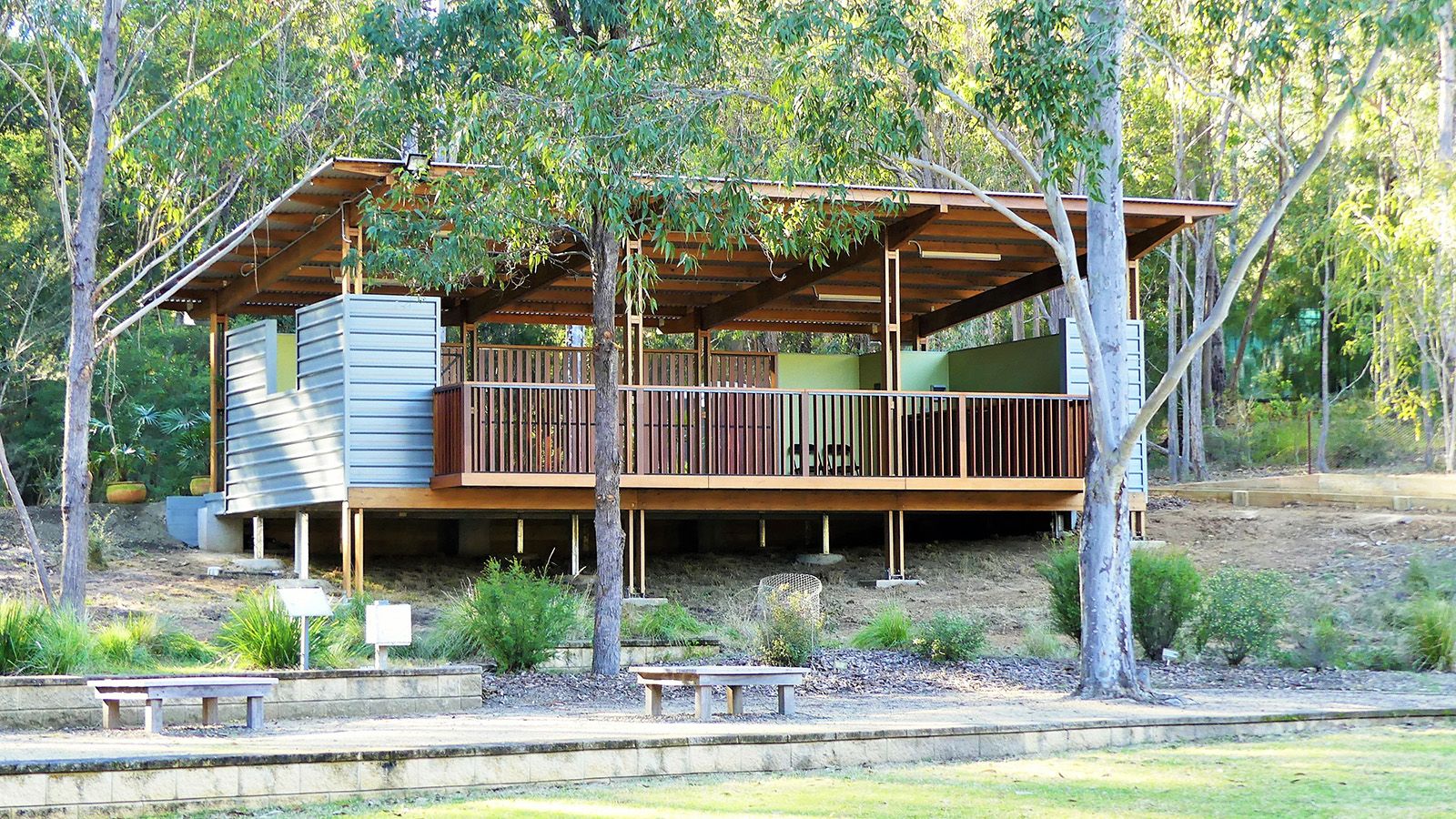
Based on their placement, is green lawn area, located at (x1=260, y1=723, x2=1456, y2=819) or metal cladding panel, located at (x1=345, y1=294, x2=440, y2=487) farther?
metal cladding panel, located at (x1=345, y1=294, x2=440, y2=487)

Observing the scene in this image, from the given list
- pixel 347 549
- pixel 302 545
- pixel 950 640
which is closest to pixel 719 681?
pixel 950 640

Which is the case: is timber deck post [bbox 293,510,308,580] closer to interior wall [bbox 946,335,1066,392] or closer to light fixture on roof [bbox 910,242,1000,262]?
light fixture on roof [bbox 910,242,1000,262]

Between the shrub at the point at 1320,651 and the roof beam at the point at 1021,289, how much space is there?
574 centimetres

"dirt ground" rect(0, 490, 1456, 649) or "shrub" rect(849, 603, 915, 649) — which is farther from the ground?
"dirt ground" rect(0, 490, 1456, 649)

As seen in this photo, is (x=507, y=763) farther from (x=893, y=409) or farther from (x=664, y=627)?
(x=893, y=409)

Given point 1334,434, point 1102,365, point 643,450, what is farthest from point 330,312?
point 1334,434

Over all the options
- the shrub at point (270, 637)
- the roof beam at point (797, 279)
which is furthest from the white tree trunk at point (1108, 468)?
the shrub at point (270, 637)

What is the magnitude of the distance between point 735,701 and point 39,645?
4.39 metres

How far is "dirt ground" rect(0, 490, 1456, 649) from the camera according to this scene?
15.5 metres

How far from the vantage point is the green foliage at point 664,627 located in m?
13.4

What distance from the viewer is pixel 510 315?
2258cm

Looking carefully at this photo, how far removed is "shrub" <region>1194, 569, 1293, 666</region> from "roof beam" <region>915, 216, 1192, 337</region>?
18.0ft

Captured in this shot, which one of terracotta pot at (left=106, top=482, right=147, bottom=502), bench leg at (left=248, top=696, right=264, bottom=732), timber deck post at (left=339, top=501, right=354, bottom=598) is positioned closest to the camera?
bench leg at (left=248, top=696, right=264, bottom=732)

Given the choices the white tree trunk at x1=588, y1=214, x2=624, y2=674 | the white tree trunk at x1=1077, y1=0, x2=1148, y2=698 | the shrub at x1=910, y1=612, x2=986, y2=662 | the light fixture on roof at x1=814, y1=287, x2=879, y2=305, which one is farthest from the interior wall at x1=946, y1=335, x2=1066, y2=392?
the white tree trunk at x1=588, y1=214, x2=624, y2=674
